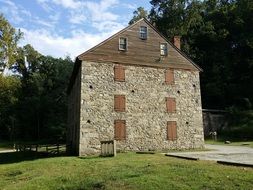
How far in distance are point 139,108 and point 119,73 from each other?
298 centimetres

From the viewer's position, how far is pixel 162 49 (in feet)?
90.3

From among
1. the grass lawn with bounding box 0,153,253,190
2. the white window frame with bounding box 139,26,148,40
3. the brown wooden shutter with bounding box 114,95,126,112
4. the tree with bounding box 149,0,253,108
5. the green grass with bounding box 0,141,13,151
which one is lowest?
the grass lawn with bounding box 0,153,253,190

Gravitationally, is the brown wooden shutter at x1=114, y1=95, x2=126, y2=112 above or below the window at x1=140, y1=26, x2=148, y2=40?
below

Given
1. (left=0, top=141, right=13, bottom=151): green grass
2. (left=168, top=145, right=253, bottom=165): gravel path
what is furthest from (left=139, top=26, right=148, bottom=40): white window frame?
(left=0, top=141, right=13, bottom=151): green grass

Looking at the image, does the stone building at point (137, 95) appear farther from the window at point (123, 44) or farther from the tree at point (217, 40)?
the tree at point (217, 40)

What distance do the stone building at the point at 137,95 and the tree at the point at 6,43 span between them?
8.95 metres

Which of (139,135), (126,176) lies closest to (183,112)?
(139,135)

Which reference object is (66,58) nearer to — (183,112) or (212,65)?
(212,65)

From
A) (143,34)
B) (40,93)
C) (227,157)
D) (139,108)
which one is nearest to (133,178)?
(227,157)

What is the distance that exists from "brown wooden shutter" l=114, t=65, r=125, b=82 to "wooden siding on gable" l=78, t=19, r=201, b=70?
0.45 m

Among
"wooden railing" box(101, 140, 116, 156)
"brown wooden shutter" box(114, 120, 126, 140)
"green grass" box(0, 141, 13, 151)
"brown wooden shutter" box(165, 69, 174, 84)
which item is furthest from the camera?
"green grass" box(0, 141, 13, 151)

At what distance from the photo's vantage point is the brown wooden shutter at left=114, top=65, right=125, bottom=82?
82.7ft

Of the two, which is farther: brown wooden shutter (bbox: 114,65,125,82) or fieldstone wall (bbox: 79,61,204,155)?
brown wooden shutter (bbox: 114,65,125,82)

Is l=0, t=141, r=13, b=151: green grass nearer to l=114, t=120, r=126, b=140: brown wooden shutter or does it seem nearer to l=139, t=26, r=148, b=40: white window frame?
l=114, t=120, r=126, b=140: brown wooden shutter
